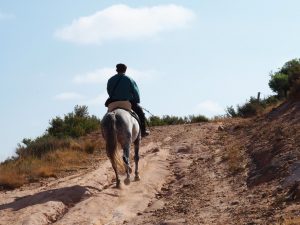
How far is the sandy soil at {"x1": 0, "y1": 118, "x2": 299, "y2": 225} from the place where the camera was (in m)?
9.93

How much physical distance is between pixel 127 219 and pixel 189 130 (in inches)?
561

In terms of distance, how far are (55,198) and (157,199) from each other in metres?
2.26

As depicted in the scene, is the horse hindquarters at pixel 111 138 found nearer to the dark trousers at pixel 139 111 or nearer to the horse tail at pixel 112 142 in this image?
the horse tail at pixel 112 142

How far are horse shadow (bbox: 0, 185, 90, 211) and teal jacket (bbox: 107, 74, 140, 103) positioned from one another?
2.86 m

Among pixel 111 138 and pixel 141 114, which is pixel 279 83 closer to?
pixel 141 114

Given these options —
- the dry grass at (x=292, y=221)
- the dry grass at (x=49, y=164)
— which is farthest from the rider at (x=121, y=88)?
the dry grass at (x=292, y=221)

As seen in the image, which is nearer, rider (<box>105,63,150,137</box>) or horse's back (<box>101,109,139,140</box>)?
horse's back (<box>101,109,139,140</box>)

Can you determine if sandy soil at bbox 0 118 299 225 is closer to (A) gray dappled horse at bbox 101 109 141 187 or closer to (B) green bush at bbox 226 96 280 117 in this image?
(A) gray dappled horse at bbox 101 109 141 187

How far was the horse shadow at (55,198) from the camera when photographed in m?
12.1

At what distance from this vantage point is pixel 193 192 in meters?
12.5

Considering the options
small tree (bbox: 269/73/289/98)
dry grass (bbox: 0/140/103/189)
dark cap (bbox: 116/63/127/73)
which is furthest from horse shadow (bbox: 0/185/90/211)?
small tree (bbox: 269/73/289/98)

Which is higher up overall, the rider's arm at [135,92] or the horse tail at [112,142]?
the rider's arm at [135,92]

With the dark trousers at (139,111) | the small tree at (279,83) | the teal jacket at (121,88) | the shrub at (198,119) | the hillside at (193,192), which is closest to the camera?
the hillside at (193,192)

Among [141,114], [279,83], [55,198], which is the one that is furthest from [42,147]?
[279,83]
